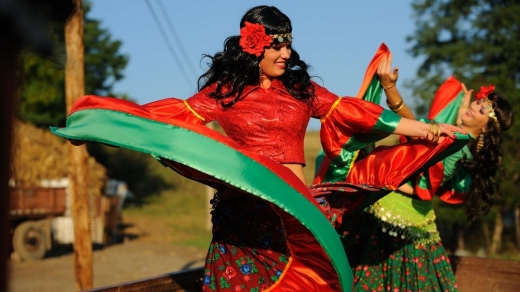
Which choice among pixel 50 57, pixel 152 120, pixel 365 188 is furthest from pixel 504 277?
pixel 50 57

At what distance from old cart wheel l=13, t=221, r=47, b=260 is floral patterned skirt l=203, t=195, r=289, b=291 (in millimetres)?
10812

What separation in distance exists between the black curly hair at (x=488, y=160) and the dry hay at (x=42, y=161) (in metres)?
12.3

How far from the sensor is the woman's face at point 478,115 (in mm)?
4750

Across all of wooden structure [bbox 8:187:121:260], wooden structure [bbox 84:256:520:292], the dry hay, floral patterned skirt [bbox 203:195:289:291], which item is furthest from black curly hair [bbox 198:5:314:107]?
the dry hay

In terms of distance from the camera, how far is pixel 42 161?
56.0 ft

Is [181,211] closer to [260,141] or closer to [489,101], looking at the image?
[489,101]

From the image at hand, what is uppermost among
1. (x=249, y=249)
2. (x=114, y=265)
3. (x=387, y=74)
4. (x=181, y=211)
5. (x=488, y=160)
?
(x=387, y=74)

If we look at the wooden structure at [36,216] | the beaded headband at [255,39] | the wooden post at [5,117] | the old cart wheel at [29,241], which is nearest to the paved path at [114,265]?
the old cart wheel at [29,241]

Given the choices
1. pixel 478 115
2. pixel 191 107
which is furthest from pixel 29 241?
pixel 191 107

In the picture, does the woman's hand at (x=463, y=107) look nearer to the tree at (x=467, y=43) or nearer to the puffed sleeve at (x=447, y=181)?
the puffed sleeve at (x=447, y=181)

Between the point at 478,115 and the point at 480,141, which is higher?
the point at 478,115

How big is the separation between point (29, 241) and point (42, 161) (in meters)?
3.70

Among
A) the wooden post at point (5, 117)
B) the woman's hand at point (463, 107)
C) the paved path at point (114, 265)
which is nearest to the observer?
Answer: the wooden post at point (5, 117)

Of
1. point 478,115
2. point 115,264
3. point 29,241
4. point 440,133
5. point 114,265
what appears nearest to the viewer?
point 440,133
